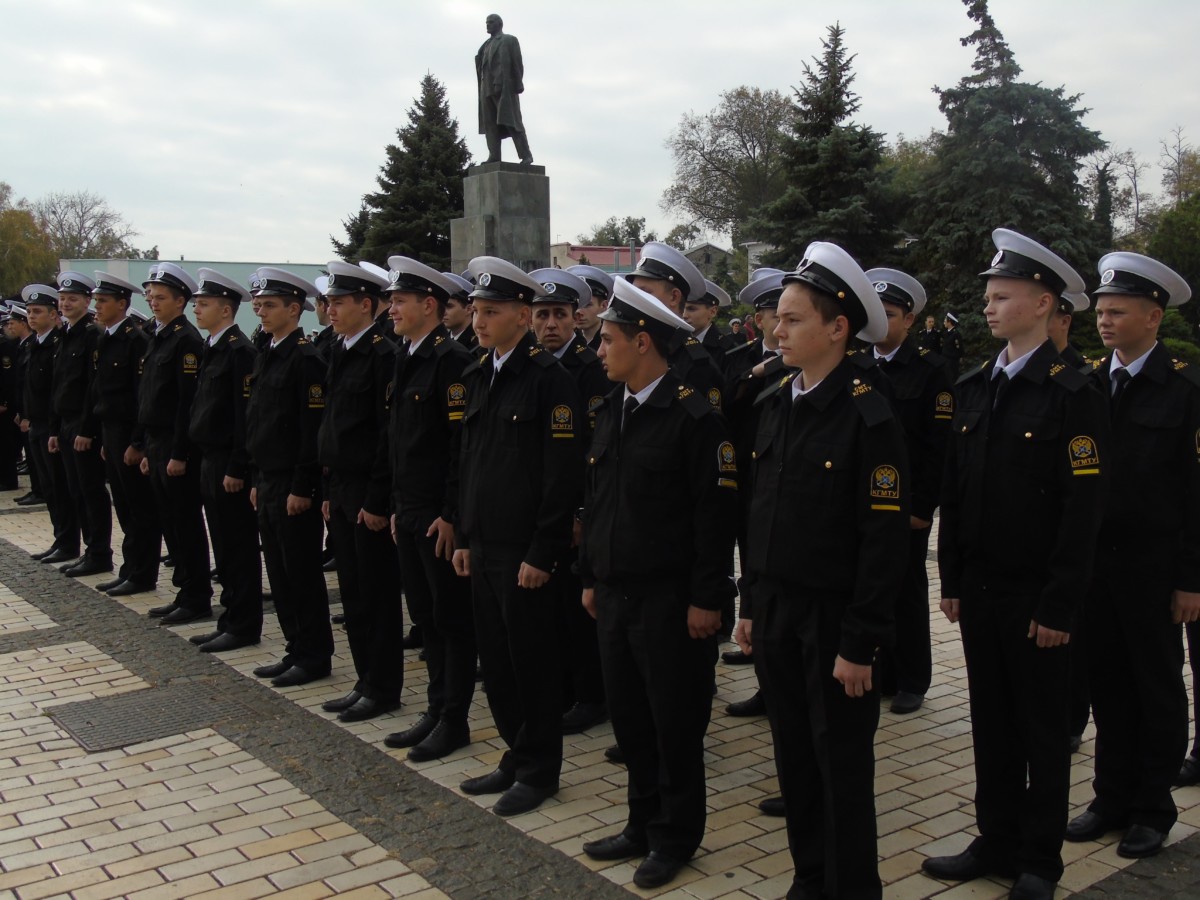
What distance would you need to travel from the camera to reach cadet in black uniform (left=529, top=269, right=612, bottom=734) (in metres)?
5.67

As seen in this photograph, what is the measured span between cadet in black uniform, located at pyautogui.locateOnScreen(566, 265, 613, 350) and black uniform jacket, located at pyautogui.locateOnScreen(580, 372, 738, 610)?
113 inches

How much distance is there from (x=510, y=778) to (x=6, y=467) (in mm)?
12403

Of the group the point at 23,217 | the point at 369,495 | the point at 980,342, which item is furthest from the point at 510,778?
the point at 23,217

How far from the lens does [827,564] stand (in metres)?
3.34

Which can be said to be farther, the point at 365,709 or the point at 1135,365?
the point at 365,709

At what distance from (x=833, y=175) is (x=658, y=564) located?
73.5 feet

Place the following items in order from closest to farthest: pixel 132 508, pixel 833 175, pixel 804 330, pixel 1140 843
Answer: pixel 804 330 → pixel 1140 843 → pixel 132 508 → pixel 833 175

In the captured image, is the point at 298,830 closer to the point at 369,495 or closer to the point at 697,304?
the point at 369,495

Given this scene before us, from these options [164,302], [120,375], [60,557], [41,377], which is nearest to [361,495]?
[164,302]

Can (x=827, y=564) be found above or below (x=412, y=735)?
above

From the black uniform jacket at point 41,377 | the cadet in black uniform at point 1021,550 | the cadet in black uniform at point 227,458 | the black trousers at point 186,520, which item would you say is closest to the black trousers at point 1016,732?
the cadet in black uniform at point 1021,550

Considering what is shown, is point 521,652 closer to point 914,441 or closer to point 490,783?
point 490,783

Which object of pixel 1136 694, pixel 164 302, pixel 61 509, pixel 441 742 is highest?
pixel 164 302

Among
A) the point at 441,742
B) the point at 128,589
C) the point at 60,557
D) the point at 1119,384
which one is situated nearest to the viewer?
the point at 1119,384
